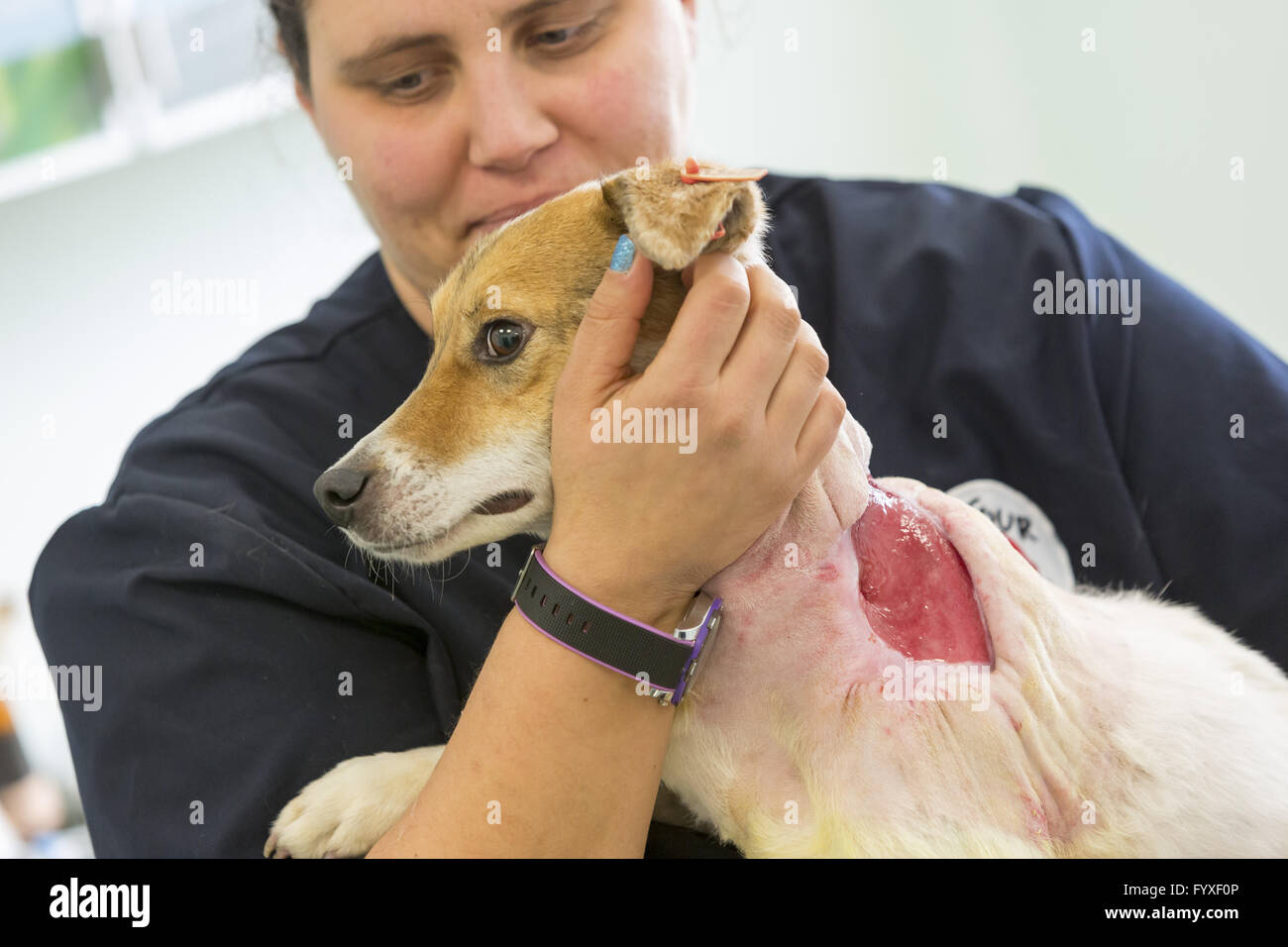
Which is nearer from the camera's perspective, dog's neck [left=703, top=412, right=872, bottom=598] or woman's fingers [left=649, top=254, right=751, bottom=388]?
woman's fingers [left=649, top=254, right=751, bottom=388]

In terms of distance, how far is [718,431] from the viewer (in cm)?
112

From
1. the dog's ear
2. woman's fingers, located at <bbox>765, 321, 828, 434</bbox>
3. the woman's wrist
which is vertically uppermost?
the dog's ear

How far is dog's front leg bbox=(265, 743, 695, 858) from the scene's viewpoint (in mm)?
1232

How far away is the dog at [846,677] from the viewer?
3.90 feet

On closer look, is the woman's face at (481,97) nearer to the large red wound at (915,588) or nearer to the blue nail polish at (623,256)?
the blue nail polish at (623,256)

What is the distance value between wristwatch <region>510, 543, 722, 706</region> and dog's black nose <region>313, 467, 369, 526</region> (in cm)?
25

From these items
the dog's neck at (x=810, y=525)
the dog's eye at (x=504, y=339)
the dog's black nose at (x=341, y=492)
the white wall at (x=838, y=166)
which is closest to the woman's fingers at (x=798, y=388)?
the dog's neck at (x=810, y=525)

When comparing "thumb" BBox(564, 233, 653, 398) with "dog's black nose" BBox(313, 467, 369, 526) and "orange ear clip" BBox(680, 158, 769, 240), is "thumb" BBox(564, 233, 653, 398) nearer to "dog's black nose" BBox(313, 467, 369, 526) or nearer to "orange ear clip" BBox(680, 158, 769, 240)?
"orange ear clip" BBox(680, 158, 769, 240)

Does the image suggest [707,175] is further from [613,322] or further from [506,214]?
[506,214]

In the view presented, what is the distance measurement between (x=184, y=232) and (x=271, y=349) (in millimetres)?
2131

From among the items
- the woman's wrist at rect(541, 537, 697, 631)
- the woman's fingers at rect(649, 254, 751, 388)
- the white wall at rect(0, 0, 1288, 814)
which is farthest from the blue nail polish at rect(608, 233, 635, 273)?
the white wall at rect(0, 0, 1288, 814)

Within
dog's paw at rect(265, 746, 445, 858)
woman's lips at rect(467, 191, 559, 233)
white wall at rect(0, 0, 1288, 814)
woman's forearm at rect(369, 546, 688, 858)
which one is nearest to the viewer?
woman's forearm at rect(369, 546, 688, 858)
